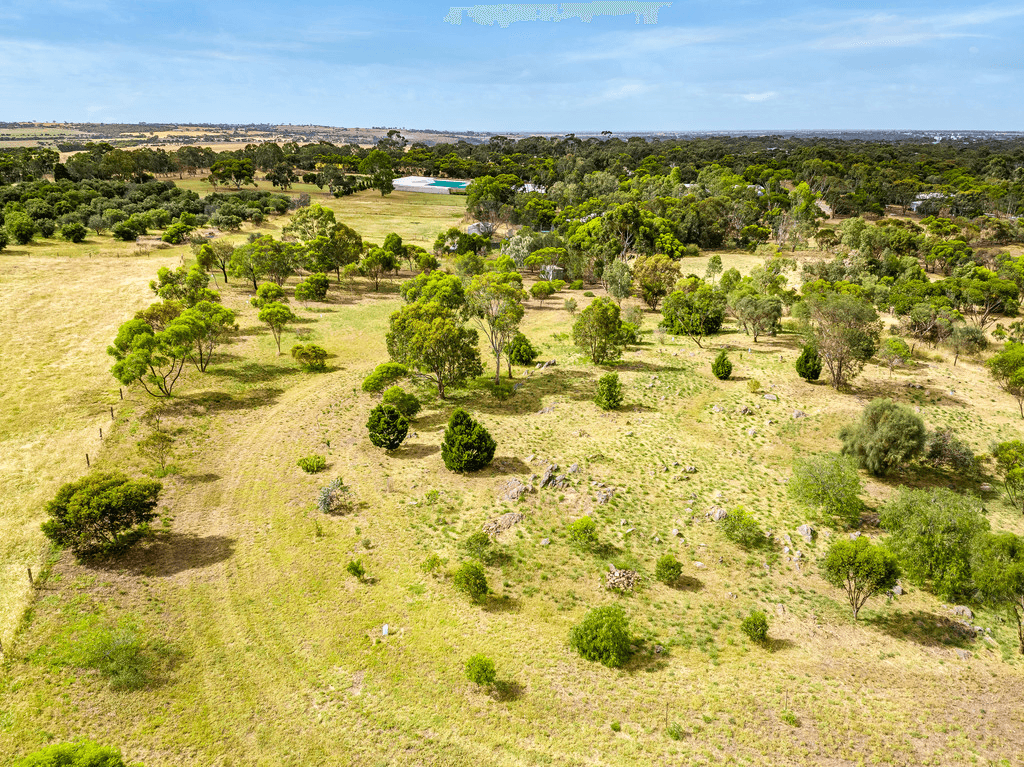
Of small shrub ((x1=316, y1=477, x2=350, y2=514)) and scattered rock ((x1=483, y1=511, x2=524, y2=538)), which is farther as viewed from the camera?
small shrub ((x1=316, y1=477, x2=350, y2=514))

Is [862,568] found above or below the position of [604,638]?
above

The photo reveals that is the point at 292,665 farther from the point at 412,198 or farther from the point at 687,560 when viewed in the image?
the point at 412,198

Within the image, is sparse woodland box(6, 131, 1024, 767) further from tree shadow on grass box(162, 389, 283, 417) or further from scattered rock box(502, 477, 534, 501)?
scattered rock box(502, 477, 534, 501)

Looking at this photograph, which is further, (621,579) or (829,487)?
(829,487)

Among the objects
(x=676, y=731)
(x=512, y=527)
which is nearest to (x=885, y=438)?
(x=512, y=527)

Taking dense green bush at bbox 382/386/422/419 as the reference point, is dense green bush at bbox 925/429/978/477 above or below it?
below

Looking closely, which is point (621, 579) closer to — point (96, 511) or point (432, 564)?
point (432, 564)

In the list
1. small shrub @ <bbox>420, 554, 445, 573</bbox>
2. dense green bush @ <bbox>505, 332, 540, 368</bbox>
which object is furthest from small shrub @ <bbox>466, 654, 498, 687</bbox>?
dense green bush @ <bbox>505, 332, 540, 368</bbox>

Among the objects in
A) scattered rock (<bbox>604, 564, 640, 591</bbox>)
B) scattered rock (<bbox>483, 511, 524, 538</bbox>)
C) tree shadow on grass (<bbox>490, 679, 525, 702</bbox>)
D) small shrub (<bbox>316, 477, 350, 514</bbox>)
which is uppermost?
small shrub (<bbox>316, 477, 350, 514</bbox>)
